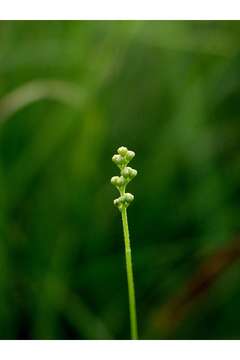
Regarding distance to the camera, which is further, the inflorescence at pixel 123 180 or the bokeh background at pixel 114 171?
the bokeh background at pixel 114 171

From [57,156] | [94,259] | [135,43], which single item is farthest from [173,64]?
[94,259]

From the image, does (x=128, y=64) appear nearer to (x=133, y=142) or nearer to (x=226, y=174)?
(x=133, y=142)

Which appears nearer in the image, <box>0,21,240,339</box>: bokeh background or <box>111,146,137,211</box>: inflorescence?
<box>111,146,137,211</box>: inflorescence

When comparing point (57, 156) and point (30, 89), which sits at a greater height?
point (30, 89)

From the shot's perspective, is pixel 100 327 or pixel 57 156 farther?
pixel 57 156

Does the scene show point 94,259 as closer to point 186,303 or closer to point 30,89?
point 186,303

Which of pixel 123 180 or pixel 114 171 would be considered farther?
pixel 114 171

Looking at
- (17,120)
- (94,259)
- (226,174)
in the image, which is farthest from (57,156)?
(226,174)
